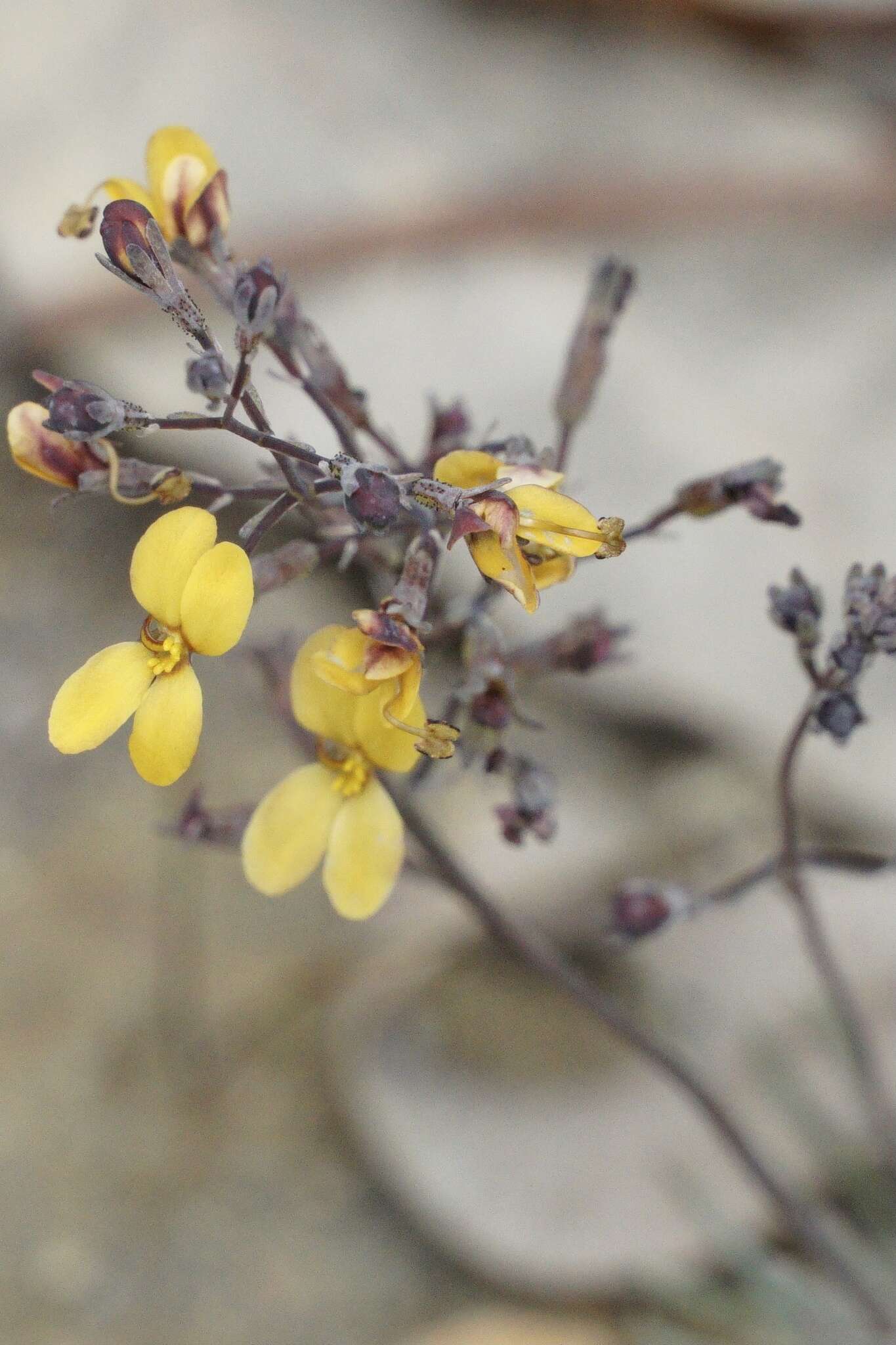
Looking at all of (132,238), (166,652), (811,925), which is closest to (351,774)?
(166,652)

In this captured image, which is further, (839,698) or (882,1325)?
(882,1325)

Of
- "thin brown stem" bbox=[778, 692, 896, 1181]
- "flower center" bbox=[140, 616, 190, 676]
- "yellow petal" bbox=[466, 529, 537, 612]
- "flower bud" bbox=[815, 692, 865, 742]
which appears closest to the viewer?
"yellow petal" bbox=[466, 529, 537, 612]

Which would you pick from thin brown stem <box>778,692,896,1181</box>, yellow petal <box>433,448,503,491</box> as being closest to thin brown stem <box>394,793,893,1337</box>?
thin brown stem <box>778,692,896,1181</box>

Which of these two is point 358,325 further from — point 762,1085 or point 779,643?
point 762,1085

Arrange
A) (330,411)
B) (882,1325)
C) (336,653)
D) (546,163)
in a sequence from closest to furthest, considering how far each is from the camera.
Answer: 1. (336,653)
2. (330,411)
3. (882,1325)
4. (546,163)

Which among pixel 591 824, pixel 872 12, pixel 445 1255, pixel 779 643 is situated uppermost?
pixel 872 12

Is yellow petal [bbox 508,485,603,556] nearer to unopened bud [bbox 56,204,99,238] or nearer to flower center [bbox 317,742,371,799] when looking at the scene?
flower center [bbox 317,742,371,799]

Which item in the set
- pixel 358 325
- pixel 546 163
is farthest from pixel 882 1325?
pixel 546 163
